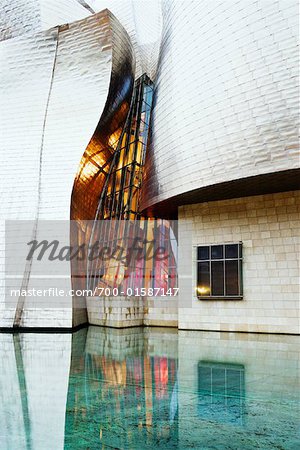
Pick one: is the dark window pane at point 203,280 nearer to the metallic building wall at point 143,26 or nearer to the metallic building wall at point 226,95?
the metallic building wall at point 226,95

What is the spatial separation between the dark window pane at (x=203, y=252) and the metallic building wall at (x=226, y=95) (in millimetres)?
2065

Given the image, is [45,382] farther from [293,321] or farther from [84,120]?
[84,120]

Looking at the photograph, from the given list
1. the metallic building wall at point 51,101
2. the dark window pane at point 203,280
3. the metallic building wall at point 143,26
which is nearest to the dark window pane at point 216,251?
the dark window pane at point 203,280

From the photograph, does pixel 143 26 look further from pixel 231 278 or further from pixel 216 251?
pixel 231 278

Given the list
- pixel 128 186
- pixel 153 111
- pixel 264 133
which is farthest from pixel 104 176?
pixel 264 133

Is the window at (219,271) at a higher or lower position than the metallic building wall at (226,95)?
lower

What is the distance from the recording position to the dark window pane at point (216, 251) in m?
14.6

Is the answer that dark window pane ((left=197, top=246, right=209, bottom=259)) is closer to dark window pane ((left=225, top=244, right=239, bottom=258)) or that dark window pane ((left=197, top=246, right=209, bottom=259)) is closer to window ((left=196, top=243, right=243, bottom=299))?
window ((left=196, top=243, right=243, bottom=299))

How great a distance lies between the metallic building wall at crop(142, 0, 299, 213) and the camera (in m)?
11.8

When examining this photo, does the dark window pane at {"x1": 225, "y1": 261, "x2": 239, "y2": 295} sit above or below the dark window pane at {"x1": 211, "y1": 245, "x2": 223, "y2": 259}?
below

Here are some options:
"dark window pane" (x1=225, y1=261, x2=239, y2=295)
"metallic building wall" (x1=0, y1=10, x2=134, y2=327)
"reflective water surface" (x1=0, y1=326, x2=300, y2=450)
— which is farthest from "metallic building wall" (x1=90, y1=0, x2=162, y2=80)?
"reflective water surface" (x1=0, y1=326, x2=300, y2=450)

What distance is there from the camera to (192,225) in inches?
604

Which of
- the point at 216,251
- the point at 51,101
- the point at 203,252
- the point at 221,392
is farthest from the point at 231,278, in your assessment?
the point at 51,101

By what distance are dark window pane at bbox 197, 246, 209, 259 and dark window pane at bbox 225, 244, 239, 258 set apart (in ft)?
2.37
